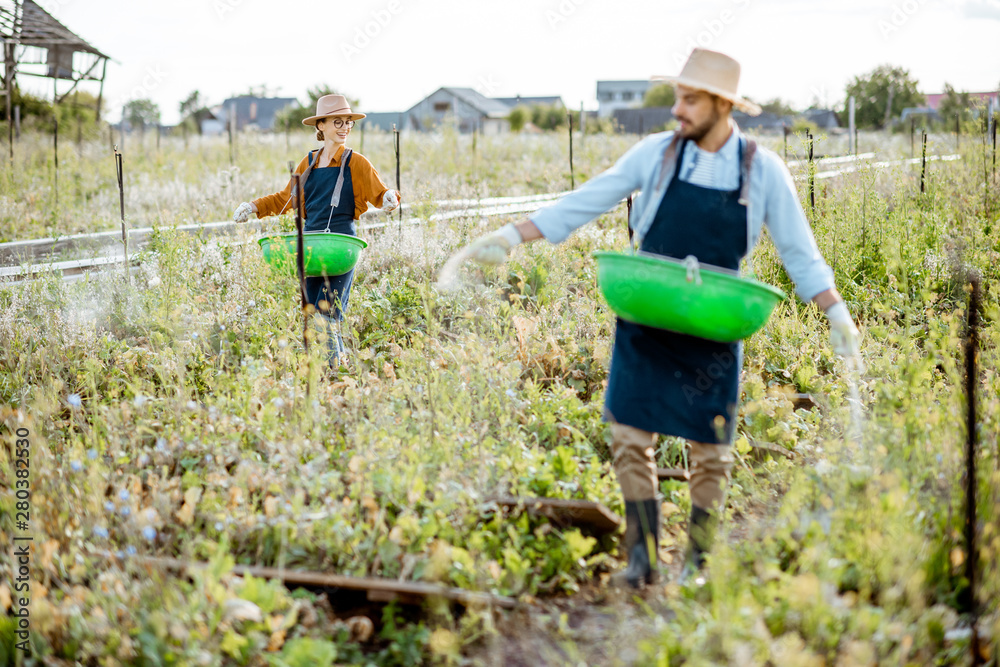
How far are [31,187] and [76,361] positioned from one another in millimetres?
8150

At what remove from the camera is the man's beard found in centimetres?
257

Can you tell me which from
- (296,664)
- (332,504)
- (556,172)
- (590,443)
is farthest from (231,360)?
(556,172)

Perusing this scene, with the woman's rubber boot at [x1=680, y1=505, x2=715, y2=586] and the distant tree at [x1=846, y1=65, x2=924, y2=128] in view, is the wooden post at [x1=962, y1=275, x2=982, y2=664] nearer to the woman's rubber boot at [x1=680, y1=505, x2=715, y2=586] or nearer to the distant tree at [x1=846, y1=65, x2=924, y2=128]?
the woman's rubber boot at [x1=680, y1=505, x2=715, y2=586]

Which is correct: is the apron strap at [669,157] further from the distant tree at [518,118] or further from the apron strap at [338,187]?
the distant tree at [518,118]

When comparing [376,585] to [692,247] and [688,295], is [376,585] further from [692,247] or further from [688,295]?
[692,247]

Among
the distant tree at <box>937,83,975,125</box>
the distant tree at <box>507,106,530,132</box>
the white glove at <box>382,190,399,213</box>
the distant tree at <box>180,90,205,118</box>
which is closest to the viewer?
the white glove at <box>382,190,399,213</box>

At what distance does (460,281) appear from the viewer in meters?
5.56

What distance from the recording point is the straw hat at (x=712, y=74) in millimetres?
2535

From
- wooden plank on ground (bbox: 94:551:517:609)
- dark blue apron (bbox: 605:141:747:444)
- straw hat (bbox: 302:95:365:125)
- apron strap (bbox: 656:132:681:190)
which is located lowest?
wooden plank on ground (bbox: 94:551:517:609)

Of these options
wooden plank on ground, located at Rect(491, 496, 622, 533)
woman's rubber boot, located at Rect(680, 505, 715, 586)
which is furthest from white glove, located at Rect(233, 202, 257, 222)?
woman's rubber boot, located at Rect(680, 505, 715, 586)

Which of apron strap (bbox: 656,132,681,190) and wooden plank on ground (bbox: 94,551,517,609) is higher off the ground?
apron strap (bbox: 656,132,681,190)

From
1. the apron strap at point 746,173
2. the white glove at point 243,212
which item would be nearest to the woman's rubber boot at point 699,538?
the apron strap at point 746,173

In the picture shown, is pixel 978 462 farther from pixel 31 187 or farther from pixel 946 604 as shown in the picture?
pixel 31 187

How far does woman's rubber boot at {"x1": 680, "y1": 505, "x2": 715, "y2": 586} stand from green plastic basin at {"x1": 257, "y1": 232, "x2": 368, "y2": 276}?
7.54 feet
